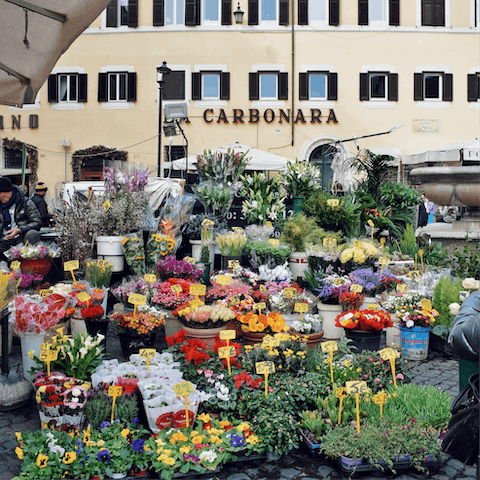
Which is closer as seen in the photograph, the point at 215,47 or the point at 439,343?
the point at 439,343

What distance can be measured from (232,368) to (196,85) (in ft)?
52.7

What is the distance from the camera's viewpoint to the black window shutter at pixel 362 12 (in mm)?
18750

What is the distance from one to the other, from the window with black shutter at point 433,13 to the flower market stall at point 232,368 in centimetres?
1549

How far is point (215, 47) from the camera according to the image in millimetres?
Result: 18750

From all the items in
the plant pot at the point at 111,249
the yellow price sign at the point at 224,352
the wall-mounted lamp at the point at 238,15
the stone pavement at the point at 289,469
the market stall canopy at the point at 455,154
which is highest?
the wall-mounted lamp at the point at 238,15

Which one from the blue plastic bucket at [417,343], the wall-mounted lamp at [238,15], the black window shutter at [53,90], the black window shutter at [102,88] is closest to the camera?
the blue plastic bucket at [417,343]

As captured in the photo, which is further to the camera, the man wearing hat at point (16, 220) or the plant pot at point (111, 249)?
the man wearing hat at point (16, 220)

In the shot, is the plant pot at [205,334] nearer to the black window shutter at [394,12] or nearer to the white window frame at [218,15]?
the white window frame at [218,15]

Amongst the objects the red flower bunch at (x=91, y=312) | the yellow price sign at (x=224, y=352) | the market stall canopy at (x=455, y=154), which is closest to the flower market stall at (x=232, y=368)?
the red flower bunch at (x=91, y=312)

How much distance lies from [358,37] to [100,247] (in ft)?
51.4

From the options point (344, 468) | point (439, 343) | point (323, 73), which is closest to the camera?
point (344, 468)

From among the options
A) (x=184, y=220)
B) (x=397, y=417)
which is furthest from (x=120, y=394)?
(x=184, y=220)

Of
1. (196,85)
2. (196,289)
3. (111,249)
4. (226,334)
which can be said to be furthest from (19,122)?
(226,334)

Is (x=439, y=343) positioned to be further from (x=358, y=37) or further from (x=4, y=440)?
(x=358, y=37)
